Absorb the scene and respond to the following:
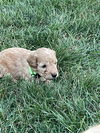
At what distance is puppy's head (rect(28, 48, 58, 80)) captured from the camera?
4.68 m

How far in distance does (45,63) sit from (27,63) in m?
0.28

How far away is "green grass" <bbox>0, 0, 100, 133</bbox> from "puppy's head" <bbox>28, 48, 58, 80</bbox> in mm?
156

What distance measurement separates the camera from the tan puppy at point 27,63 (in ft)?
15.4

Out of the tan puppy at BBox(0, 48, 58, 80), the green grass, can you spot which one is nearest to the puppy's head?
the tan puppy at BBox(0, 48, 58, 80)

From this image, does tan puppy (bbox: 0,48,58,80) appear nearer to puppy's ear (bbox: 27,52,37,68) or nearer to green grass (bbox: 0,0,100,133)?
puppy's ear (bbox: 27,52,37,68)

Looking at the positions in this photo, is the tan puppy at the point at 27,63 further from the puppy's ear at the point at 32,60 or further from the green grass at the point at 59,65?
the green grass at the point at 59,65

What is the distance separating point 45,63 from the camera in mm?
4711

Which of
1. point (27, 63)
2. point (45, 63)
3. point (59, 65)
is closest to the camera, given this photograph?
point (45, 63)

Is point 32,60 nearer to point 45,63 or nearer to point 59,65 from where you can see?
point 45,63

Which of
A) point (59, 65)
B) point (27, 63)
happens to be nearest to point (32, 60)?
point (27, 63)

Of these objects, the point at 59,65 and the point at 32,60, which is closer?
the point at 32,60

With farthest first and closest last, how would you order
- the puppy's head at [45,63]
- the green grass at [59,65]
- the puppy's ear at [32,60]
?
the puppy's ear at [32,60] → the puppy's head at [45,63] → the green grass at [59,65]

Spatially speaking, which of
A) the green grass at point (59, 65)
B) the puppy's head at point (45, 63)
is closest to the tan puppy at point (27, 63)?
the puppy's head at point (45, 63)

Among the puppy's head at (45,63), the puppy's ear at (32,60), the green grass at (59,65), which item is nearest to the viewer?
the green grass at (59,65)
